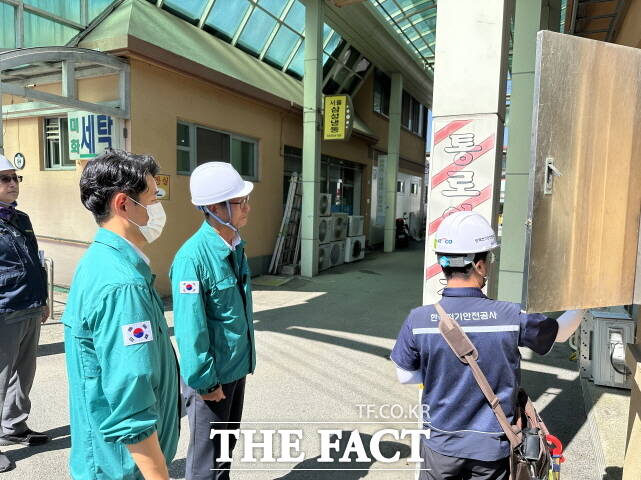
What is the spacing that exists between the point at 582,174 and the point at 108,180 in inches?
74.5

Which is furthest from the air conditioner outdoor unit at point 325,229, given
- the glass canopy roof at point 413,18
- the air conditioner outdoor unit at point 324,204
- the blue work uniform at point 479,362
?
the blue work uniform at point 479,362

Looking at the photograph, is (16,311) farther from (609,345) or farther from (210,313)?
(609,345)

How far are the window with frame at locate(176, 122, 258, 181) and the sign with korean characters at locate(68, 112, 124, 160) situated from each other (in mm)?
1311

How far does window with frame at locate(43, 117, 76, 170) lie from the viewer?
799cm

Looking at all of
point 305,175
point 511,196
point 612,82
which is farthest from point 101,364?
point 305,175

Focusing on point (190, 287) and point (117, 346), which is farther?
point (190, 287)

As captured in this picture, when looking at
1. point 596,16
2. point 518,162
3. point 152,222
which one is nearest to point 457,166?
point 152,222

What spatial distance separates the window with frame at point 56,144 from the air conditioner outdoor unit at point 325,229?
5657mm

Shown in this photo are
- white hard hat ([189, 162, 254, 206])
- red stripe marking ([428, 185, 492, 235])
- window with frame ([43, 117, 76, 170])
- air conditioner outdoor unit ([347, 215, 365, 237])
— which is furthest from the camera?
air conditioner outdoor unit ([347, 215, 365, 237])

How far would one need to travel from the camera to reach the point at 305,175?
421 inches

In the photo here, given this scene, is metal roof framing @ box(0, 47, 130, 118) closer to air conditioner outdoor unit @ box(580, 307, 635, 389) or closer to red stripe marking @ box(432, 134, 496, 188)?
red stripe marking @ box(432, 134, 496, 188)

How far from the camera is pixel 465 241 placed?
5.95 ft

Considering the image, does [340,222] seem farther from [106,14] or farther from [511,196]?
[106,14]

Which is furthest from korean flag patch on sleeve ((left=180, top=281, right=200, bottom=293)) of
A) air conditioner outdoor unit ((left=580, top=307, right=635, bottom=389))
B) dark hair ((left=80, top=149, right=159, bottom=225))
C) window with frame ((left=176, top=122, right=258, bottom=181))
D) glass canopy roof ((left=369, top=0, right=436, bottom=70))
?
glass canopy roof ((left=369, top=0, right=436, bottom=70))
